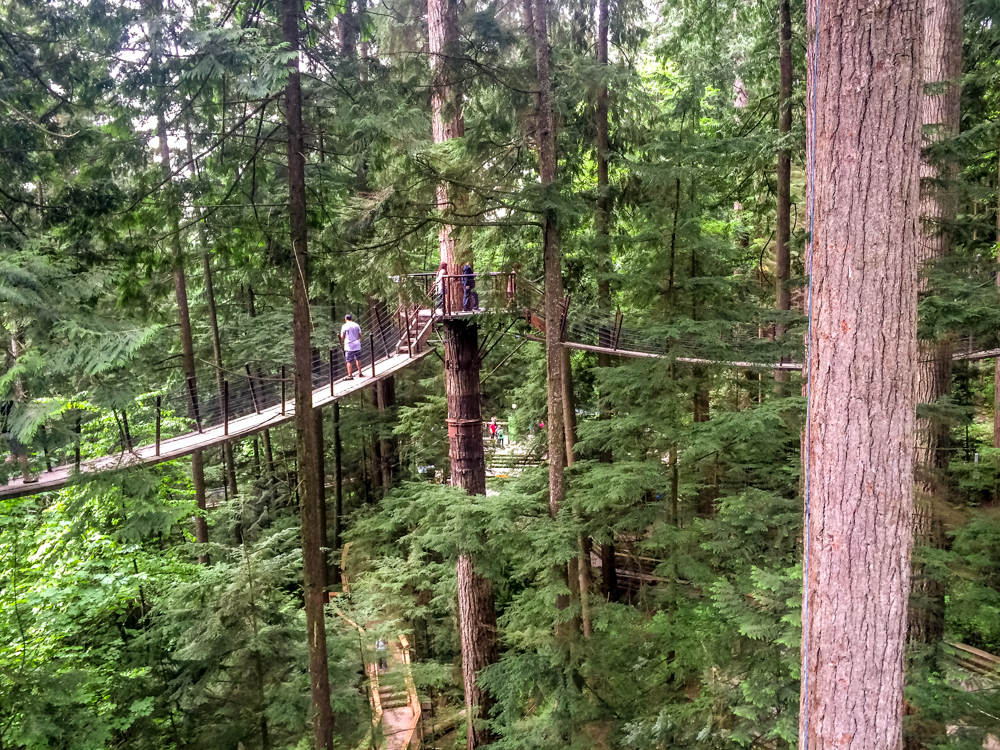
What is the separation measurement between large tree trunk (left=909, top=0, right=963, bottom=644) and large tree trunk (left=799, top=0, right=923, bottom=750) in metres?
2.46

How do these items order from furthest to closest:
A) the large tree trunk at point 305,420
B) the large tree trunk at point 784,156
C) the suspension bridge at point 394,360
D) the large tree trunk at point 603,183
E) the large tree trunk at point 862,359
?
A: 1. the large tree trunk at point 603,183
2. the large tree trunk at point 784,156
3. the suspension bridge at point 394,360
4. the large tree trunk at point 305,420
5. the large tree trunk at point 862,359

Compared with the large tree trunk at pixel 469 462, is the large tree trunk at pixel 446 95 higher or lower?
higher

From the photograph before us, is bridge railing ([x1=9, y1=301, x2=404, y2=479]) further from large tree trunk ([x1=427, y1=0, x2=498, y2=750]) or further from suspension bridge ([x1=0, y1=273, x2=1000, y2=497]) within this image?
large tree trunk ([x1=427, y1=0, x2=498, y2=750])

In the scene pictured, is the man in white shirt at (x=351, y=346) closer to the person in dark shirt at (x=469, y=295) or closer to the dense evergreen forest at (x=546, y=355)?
the dense evergreen forest at (x=546, y=355)

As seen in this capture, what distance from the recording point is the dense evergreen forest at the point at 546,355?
2678 mm

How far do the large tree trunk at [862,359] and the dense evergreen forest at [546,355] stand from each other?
1 centimetres

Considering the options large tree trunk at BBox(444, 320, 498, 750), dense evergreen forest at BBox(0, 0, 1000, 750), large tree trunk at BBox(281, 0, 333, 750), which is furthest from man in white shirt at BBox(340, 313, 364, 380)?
A: large tree trunk at BBox(281, 0, 333, 750)

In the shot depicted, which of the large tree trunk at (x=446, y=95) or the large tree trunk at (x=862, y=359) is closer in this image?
the large tree trunk at (x=862, y=359)

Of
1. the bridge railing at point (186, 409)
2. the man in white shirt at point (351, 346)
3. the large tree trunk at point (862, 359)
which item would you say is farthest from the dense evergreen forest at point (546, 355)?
the man in white shirt at point (351, 346)

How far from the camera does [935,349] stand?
17.2 feet

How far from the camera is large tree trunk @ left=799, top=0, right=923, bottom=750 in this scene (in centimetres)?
251

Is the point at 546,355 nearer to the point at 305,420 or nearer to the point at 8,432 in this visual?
the point at 305,420

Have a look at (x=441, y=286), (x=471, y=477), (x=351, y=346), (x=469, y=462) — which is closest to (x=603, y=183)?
(x=441, y=286)

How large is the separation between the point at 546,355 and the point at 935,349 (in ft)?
11.2
